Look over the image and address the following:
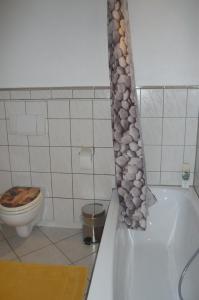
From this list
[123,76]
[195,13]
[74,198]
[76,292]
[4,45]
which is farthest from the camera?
[74,198]

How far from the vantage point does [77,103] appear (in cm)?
229

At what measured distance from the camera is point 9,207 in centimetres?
213

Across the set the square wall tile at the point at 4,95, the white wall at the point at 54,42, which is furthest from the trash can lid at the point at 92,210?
the square wall tile at the point at 4,95

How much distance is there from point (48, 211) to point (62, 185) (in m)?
0.31

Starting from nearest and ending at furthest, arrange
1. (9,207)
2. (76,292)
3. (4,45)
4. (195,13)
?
1. (76,292)
2. (195,13)
3. (9,207)
4. (4,45)

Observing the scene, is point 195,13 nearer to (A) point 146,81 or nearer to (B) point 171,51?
(B) point 171,51

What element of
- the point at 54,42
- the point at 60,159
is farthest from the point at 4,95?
the point at 60,159

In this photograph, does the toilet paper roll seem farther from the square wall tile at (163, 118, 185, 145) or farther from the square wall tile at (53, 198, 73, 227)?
the square wall tile at (163, 118, 185, 145)

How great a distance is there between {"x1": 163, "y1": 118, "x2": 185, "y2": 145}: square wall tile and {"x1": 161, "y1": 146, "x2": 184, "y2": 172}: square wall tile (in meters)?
0.05

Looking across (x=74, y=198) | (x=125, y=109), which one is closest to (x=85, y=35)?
(x=125, y=109)

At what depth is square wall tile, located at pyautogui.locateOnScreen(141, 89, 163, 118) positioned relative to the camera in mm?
2170

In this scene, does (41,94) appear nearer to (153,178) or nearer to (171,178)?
(153,178)

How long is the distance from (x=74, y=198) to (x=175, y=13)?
175 cm

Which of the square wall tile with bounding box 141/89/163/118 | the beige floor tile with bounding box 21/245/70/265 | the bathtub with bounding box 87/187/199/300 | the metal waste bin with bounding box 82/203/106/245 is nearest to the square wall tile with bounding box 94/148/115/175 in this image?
the bathtub with bounding box 87/187/199/300
